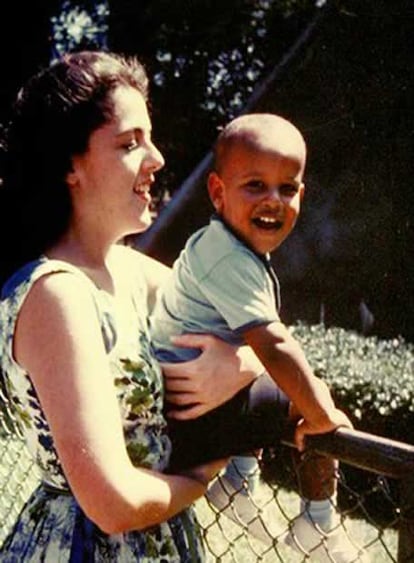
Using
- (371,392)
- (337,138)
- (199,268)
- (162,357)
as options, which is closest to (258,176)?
(199,268)

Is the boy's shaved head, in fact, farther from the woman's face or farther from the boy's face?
the woman's face

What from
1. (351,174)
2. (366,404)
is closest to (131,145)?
(366,404)

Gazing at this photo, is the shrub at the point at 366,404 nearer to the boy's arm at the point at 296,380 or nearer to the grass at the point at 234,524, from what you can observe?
the grass at the point at 234,524

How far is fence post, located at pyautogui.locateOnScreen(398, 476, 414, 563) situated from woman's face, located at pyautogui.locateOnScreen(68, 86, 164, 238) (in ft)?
2.34

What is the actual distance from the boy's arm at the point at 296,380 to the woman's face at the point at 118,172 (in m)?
0.36

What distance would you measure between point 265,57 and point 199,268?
68.8 feet

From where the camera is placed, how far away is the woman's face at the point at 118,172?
1876 millimetres

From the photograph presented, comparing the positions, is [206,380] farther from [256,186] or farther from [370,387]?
[370,387]

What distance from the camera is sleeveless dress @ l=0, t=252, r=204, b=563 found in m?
1.81

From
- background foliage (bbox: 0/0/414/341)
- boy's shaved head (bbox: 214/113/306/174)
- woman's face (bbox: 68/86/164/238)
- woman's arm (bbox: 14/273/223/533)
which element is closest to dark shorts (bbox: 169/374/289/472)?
woman's arm (bbox: 14/273/223/533)

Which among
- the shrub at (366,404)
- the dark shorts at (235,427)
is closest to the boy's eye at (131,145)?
the dark shorts at (235,427)

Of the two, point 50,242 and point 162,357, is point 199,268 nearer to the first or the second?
point 162,357

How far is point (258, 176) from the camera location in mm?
2248

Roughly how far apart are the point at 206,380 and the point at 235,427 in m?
0.13
